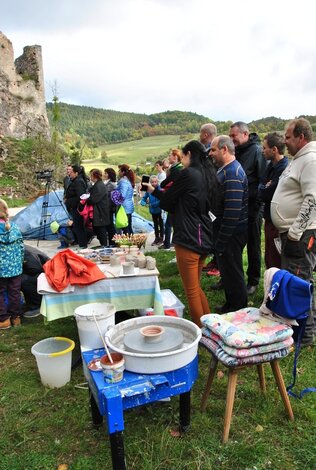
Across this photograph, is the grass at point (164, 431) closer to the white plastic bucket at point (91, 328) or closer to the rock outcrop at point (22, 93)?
the white plastic bucket at point (91, 328)

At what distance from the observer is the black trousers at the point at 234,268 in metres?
3.84

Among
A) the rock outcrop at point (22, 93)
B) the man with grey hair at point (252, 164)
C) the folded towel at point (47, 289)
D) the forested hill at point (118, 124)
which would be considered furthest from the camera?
the forested hill at point (118, 124)

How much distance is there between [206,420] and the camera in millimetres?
2615

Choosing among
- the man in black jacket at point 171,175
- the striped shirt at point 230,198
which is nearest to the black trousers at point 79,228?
the man in black jacket at point 171,175

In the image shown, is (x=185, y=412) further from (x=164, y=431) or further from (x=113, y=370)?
(x=113, y=370)

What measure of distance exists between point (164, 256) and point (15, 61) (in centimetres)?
2428

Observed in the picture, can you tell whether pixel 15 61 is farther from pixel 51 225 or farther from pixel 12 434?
pixel 12 434

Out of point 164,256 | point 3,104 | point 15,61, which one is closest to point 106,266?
point 164,256

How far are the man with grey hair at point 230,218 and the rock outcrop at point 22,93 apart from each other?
68.6ft

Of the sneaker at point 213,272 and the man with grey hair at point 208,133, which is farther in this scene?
the sneaker at point 213,272

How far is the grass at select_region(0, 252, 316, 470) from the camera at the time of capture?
7.55 ft

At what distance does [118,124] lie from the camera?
6600 cm

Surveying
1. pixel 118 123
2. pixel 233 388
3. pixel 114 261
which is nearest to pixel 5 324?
pixel 114 261

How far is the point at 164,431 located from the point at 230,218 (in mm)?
1914
